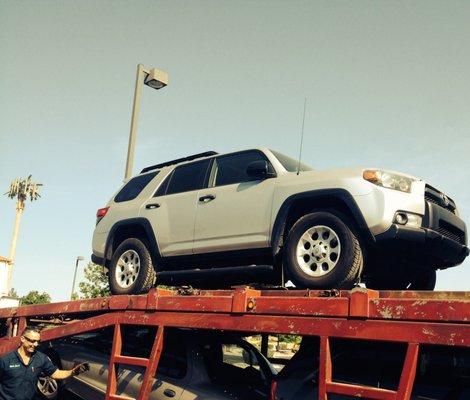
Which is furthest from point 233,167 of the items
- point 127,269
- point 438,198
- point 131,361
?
point 131,361

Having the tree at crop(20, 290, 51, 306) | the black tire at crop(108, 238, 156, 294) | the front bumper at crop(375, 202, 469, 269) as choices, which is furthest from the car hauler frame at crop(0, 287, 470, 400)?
the tree at crop(20, 290, 51, 306)

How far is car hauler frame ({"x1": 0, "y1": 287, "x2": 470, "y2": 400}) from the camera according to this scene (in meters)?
3.24

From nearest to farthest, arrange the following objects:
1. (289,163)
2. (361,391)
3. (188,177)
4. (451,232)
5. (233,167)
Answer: (361,391), (451,232), (289,163), (233,167), (188,177)

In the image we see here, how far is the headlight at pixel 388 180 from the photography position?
454cm

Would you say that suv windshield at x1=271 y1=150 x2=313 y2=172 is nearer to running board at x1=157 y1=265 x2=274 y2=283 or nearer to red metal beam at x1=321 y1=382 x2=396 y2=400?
running board at x1=157 y1=265 x2=274 y2=283

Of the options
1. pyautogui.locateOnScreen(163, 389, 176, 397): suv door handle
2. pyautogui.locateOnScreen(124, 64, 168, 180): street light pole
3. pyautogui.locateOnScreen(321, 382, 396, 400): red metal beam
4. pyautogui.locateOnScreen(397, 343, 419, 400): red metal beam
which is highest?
pyautogui.locateOnScreen(124, 64, 168, 180): street light pole

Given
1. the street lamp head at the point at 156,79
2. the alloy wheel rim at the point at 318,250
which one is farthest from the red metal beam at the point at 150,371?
the street lamp head at the point at 156,79

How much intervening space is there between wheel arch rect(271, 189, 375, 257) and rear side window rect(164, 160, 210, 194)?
4.50 ft

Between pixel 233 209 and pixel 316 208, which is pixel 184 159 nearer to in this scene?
pixel 233 209

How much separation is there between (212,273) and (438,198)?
7.67 feet

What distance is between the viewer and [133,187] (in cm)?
702

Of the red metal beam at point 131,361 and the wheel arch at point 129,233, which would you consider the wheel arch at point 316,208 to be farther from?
the wheel arch at point 129,233

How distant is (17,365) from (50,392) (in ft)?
4.13

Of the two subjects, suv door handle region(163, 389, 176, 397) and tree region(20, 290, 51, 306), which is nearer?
suv door handle region(163, 389, 176, 397)
